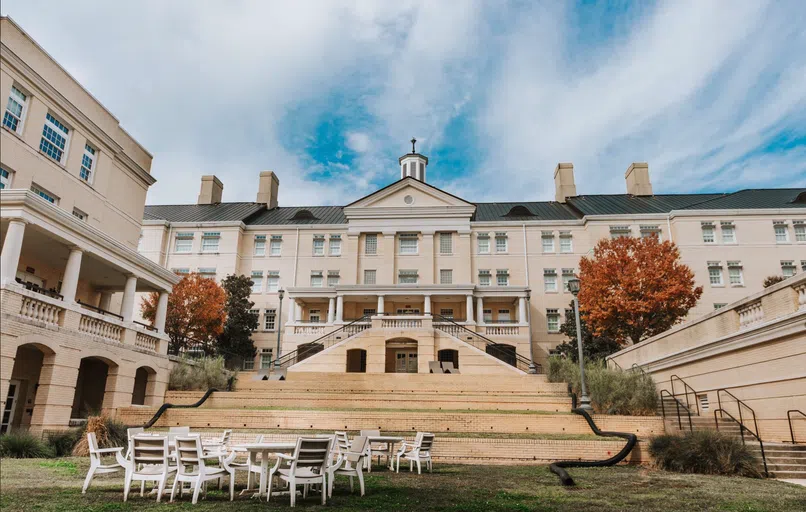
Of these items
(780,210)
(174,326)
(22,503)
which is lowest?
(22,503)

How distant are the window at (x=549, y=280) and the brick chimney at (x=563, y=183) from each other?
33.3ft

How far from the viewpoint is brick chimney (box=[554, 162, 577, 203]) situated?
5362 cm

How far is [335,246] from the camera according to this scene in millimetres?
48562

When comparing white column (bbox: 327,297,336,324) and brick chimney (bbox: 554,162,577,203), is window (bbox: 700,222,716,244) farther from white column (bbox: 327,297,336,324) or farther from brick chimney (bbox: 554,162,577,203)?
white column (bbox: 327,297,336,324)

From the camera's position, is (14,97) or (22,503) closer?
(14,97)

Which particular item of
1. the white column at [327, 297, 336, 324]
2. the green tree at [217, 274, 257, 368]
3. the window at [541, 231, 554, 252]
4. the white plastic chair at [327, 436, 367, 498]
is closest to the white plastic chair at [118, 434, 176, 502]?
the white plastic chair at [327, 436, 367, 498]

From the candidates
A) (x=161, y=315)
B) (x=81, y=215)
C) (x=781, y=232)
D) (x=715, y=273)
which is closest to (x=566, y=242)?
(x=715, y=273)

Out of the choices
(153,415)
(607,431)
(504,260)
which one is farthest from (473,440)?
(504,260)

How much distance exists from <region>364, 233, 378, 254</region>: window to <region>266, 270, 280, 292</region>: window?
7617 millimetres

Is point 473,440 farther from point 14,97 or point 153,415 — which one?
point 14,97

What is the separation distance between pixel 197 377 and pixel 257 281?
2412 cm

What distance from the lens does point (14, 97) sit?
3271 millimetres

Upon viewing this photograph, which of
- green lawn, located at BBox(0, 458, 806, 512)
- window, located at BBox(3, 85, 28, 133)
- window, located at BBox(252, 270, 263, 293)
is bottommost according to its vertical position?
green lawn, located at BBox(0, 458, 806, 512)

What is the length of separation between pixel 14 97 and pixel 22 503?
2642 millimetres
